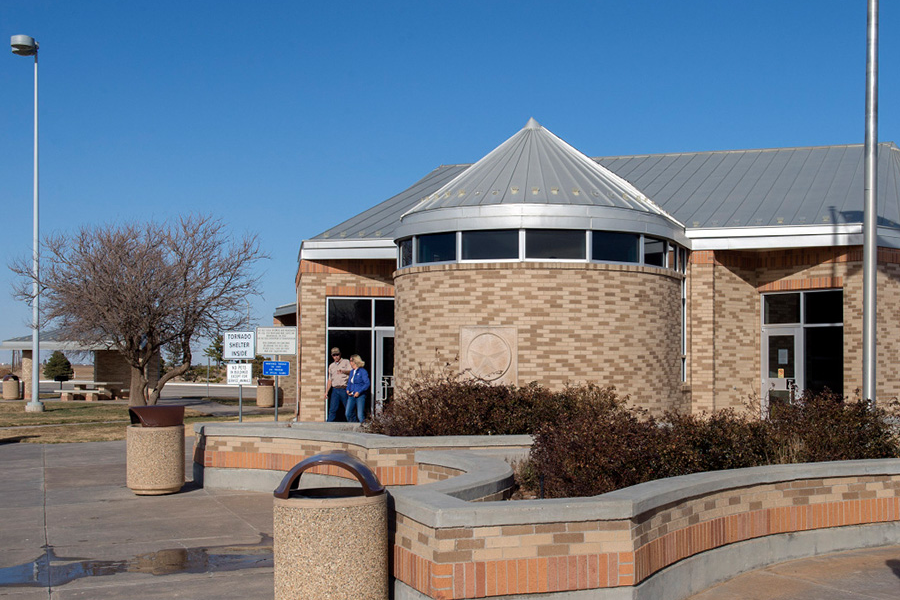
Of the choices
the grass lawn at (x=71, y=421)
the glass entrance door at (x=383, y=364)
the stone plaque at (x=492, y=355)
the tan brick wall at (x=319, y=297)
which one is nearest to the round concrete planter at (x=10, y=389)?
the grass lawn at (x=71, y=421)

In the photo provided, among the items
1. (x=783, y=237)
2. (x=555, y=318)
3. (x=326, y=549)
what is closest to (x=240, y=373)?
(x=555, y=318)

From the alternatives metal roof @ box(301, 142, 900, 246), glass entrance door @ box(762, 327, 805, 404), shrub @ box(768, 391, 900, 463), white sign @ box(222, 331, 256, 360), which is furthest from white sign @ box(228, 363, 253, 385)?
glass entrance door @ box(762, 327, 805, 404)

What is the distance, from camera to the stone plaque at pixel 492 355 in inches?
623

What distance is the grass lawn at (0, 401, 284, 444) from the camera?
21328 mm

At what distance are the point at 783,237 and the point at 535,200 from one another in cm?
583

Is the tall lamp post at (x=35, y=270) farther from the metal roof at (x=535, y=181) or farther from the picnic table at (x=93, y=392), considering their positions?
the metal roof at (x=535, y=181)

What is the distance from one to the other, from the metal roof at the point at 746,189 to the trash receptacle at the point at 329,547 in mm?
13289

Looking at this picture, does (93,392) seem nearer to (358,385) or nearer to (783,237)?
(358,385)

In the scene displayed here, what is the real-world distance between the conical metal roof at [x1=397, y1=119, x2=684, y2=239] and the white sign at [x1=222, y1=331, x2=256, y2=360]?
345 cm

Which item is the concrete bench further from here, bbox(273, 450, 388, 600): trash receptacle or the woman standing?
bbox(273, 450, 388, 600): trash receptacle

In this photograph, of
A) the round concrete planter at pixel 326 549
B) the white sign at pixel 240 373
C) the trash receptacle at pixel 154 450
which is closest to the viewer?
the round concrete planter at pixel 326 549

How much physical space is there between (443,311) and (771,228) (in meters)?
7.30

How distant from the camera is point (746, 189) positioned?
872 inches

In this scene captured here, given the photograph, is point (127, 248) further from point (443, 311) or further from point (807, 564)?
point (807, 564)
